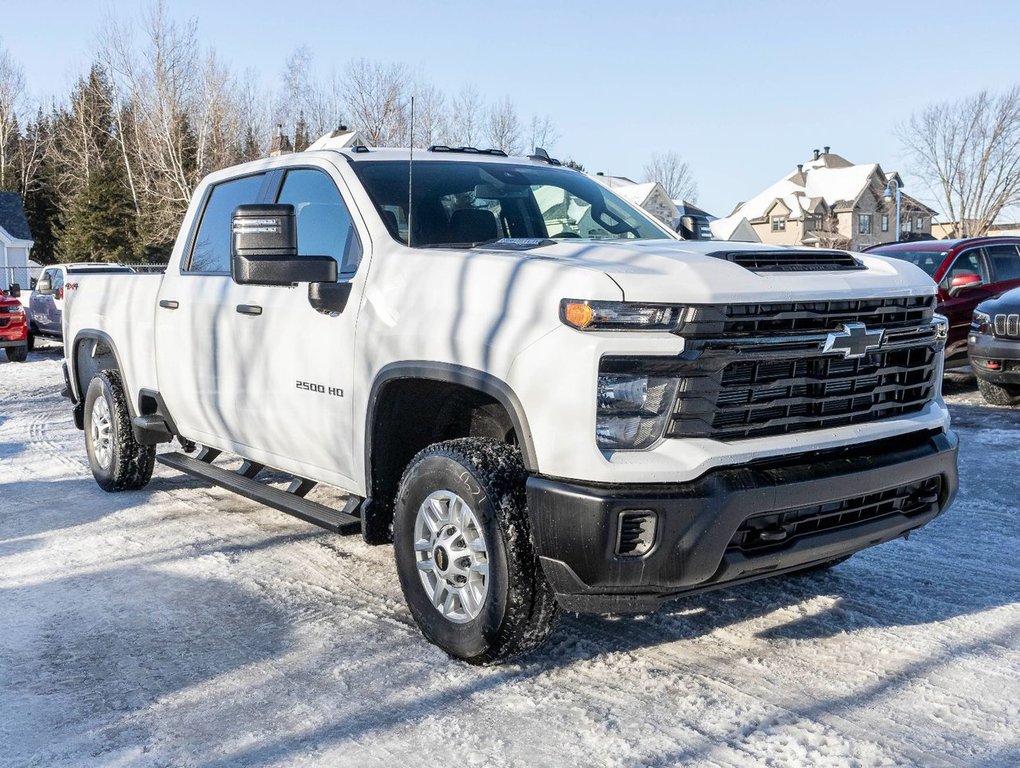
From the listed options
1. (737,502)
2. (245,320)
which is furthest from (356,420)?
(737,502)

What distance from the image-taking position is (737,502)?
3.25m

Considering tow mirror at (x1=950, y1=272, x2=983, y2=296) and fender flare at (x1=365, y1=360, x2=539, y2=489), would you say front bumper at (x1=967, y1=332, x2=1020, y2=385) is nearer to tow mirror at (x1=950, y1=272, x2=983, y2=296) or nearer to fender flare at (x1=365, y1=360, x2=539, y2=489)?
tow mirror at (x1=950, y1=272, x2=983, y2=296)

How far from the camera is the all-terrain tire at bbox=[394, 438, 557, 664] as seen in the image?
11.6ft

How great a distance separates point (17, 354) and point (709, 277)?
57.3ft

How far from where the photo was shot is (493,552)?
11.6 feet

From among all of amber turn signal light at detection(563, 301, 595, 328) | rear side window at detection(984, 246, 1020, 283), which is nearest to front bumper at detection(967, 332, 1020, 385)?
rear side window at detection(984, 246, 1020, 283)

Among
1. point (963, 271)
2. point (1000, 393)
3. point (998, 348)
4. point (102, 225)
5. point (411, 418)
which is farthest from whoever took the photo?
point (102, 225)

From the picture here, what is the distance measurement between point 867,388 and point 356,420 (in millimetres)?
2034

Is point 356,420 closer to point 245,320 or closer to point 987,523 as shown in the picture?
→ point 245,320

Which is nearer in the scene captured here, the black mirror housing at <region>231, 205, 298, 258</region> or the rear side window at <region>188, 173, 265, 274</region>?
the black mirror housing at <region>231, 205, 298, 258</region>

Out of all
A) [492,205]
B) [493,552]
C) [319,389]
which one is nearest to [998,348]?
[492,205]

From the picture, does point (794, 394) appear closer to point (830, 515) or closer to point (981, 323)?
point (830, 515)

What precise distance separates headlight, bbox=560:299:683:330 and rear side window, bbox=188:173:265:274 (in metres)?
2.74

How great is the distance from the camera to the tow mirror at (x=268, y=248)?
416cm
